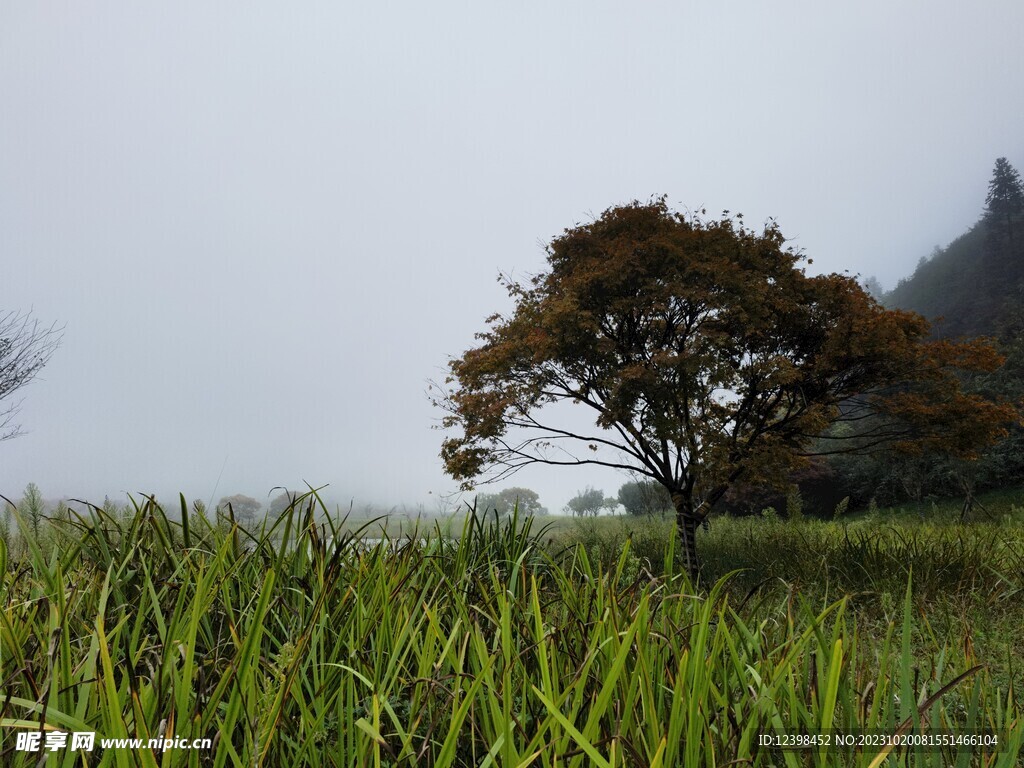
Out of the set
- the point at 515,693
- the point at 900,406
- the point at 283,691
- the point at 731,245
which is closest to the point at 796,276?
the point at 731,245

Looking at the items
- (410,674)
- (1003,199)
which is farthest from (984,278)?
(410,674)

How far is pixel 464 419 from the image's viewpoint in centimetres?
1116

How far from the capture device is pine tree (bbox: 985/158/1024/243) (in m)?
61.8

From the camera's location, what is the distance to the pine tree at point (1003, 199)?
61.8 meters

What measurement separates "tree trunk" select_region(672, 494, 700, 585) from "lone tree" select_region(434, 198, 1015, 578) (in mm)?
39

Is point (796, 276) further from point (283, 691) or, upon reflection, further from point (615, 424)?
point (283, 691)

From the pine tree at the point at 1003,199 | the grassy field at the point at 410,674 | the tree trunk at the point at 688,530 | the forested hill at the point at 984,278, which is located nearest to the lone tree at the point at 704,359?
the tree trunk at the point at 688,530

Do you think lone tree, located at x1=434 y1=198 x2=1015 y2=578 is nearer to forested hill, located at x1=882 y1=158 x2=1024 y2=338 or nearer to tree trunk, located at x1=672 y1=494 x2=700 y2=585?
tree trunk, located at x1=672 y1=494 x2=700 y2=585

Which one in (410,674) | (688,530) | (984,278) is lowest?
(688,530)

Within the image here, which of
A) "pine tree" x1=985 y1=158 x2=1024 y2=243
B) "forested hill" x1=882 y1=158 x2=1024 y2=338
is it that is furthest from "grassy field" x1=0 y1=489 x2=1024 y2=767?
"pine tree" x1=985 y1=158 x2=1024 y2=243

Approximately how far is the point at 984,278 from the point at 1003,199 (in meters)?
16.8

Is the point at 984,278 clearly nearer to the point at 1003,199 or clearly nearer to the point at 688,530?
the point at 1003,199

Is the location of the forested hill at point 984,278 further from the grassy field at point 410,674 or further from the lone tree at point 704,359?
the grassy field at point 410,674

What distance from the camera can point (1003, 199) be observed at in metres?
64.2
